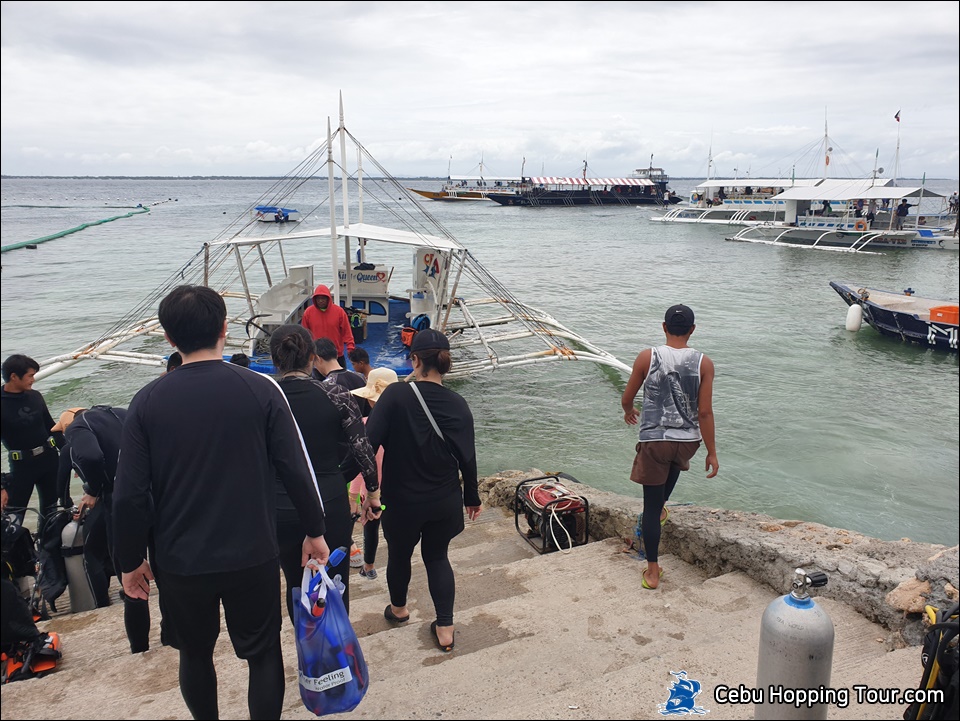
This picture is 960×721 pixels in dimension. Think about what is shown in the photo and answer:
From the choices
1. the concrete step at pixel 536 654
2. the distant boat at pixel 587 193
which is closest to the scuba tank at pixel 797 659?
the concrete step at pixel 536 654

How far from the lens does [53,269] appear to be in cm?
3209

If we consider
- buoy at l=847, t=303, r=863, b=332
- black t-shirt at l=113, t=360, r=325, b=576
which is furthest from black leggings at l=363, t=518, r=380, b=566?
buoy at l=847, t=303, r=863, b=332

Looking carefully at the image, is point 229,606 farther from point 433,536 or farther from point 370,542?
point 370,542

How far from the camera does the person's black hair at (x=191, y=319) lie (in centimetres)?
224

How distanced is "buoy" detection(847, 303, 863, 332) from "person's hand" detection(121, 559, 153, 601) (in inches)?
788

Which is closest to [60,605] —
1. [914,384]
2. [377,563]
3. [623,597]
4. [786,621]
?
[377,563]

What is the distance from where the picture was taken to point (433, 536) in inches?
130

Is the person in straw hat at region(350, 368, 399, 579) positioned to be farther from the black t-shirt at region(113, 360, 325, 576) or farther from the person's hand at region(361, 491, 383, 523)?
the black t-shirt at region(113, 360, 325, 576)

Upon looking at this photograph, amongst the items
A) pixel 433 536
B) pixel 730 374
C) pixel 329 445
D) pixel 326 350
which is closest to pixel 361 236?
pixel 326 350

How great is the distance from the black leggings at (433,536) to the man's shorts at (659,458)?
116 cm

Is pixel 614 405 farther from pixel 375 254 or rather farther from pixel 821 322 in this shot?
pixel 375 254

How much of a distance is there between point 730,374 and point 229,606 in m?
14.4

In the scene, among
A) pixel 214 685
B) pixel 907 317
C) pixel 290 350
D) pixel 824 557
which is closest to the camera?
pixel 214 685

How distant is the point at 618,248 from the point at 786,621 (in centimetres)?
4270
